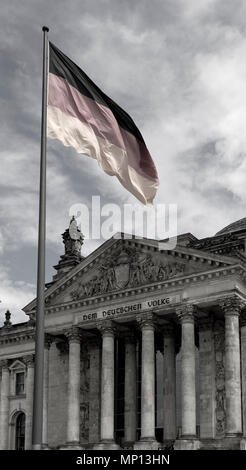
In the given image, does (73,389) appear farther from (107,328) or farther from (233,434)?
(233,434)

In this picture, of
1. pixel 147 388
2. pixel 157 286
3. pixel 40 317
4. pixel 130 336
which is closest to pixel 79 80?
pixel 40 317

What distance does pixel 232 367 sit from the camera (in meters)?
43.4

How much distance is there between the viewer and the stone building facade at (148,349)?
44969 mm

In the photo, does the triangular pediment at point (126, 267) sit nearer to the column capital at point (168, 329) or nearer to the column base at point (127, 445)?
the column capital at point (168, 329)

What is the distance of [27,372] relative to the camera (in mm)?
59281

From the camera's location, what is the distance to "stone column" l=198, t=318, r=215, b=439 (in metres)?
46.7

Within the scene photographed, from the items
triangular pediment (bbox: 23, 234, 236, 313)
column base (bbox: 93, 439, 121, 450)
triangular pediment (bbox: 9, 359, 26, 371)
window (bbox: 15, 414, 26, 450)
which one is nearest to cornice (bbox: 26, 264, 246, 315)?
triangular pediment (bbox: 23, 234, 236, 313)

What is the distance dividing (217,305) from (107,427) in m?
11.5

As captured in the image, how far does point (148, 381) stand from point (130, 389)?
5512 mm

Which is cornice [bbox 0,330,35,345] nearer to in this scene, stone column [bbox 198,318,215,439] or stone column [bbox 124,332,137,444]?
stone column [bbox 124,332,137,444]

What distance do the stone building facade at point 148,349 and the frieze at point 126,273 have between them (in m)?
0.08

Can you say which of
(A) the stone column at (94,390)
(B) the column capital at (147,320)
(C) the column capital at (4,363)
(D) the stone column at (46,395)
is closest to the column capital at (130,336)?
(A) the stone column at (94,390)
